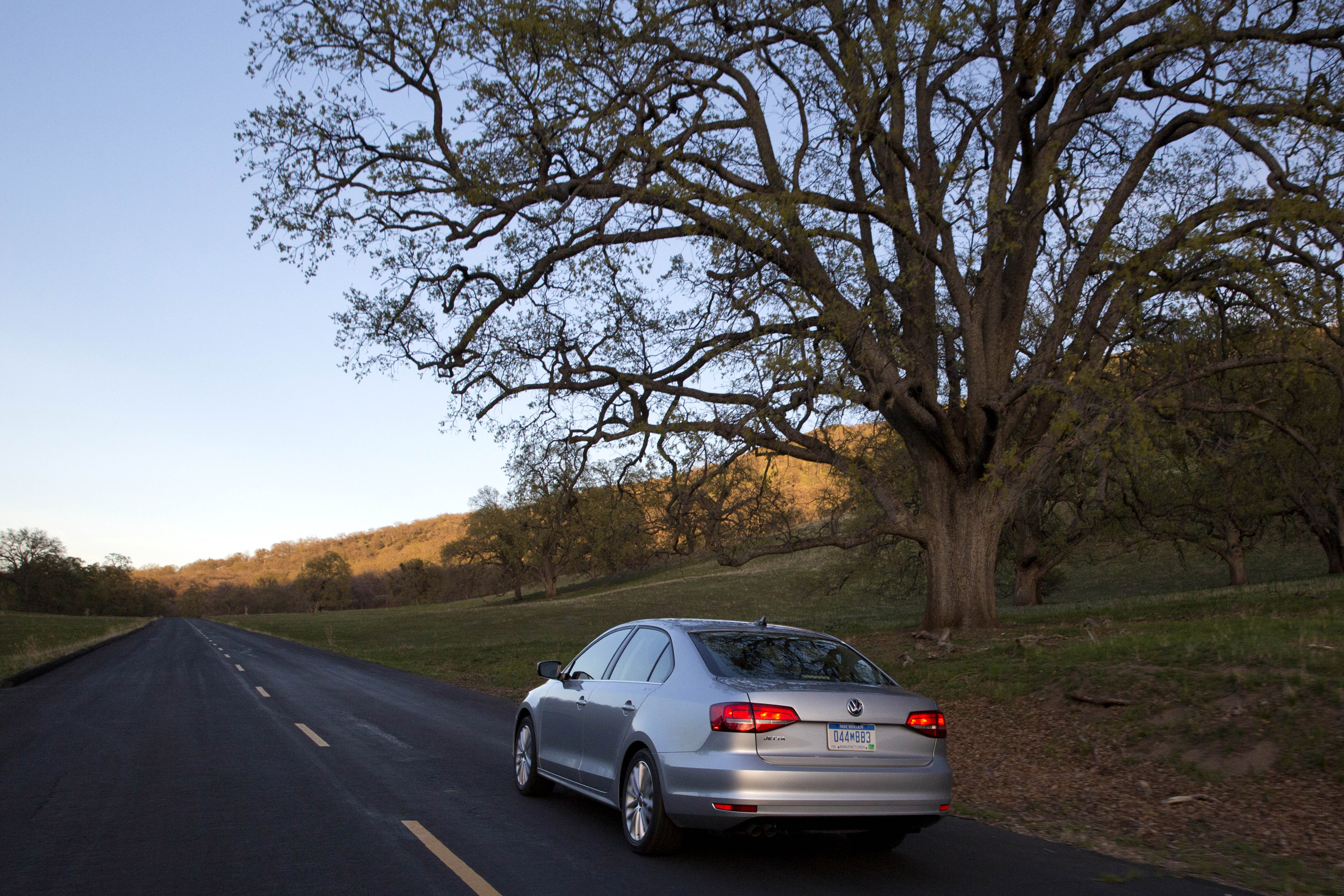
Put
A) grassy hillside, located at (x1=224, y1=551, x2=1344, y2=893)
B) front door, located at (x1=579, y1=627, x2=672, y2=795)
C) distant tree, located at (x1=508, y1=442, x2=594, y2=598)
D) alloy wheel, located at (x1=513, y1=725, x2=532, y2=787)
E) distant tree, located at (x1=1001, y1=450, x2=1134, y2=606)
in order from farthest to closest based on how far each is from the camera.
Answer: distant tree, located at (x1=1001, y1=450, x2=1134, y2=606), distant tree, located at (x1=508, y1=442, x2=594, y2=598), alloy wheel, located at (x1=513, y1=725, x2=532, y2=787), grassy hillside, located at (x1=224, y1=551, x2=1344, y2=893), front door, located at (x1=579, y1=627, x2=672, y2=795)

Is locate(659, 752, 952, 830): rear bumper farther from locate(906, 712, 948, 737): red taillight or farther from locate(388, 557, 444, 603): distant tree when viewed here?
locate(388, 557, 444, 603): distant tree

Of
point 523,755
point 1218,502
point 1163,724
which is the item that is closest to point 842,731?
point 523,755

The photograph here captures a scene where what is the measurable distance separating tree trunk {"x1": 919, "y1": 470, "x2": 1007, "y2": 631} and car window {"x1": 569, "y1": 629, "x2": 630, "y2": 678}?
991 cm

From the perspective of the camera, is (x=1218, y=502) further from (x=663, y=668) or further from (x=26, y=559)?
(x=26, y=559)

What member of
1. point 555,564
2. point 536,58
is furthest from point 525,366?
point 555,564

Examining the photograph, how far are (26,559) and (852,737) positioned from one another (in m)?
141

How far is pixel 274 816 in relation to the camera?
22.8 ft

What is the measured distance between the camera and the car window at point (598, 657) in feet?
24.4

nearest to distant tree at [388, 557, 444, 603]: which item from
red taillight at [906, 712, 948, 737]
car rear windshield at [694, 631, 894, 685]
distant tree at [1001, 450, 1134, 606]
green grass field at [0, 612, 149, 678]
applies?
green grass field at [0, 612, 149, 678]

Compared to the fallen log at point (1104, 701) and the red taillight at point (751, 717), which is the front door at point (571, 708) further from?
the fallen log at point (1104, 701)

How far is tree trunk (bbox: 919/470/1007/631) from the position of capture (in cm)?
1641

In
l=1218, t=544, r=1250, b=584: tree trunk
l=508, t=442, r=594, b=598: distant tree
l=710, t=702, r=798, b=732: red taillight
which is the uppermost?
l=508, t=442, r=594, b=598: distant tree

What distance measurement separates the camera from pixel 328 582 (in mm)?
141625

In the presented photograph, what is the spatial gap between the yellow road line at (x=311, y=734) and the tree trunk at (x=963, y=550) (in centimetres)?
1005
